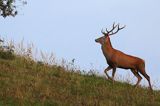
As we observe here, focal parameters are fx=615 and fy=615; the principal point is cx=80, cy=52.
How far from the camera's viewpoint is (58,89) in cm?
1686

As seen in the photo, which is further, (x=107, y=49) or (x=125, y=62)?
(x=107, y=49)

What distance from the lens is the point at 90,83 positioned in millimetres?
18344

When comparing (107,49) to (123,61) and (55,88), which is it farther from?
(55,88)

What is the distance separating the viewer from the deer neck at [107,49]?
2034cm

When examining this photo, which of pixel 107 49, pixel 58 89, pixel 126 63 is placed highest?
pixel 107 49

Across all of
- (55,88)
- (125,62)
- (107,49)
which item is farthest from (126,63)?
(55,88)

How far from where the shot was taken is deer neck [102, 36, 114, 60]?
20.3 meters

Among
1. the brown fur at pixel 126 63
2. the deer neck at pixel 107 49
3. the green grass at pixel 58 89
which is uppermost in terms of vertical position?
the deer neck at pixel 107 49

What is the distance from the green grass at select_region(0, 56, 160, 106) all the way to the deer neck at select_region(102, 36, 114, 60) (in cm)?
122

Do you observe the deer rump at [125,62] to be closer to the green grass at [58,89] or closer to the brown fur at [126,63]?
the brown fur at [126,63]

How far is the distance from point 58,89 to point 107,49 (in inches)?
163

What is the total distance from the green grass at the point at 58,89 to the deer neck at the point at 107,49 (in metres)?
1.22

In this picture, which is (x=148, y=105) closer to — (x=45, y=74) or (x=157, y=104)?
(x=157, y=104)

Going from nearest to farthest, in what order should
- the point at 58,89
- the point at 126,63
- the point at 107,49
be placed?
the point at 58,89 < the point at 126,63 < the point at 107,49
